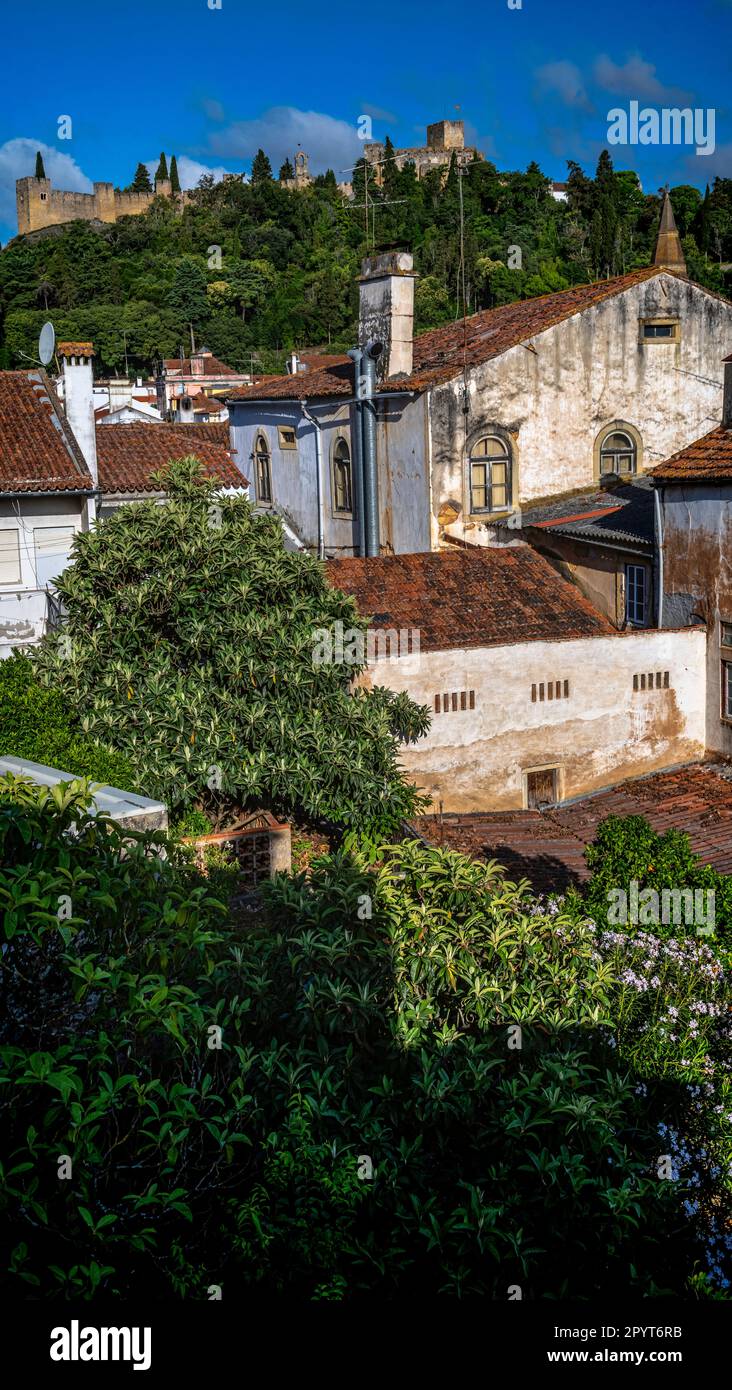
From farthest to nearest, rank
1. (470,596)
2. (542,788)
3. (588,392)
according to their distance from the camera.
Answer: (588,392) → (470,596) → (542,788)

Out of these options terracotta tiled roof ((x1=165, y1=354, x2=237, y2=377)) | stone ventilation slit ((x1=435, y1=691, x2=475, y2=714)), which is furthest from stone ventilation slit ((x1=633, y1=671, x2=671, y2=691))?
terracotta tiled roof ((x1=165, y1=354, x2=237, y2=377))

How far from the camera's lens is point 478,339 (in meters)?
23.9

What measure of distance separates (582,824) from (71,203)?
141m

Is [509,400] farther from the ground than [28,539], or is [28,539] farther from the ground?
[509,400]

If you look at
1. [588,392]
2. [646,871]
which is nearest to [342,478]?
[588,392]

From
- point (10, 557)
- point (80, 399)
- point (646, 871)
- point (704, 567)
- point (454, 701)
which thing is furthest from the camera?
point (80, 399)

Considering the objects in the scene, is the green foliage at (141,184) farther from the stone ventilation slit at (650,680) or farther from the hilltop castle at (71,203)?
the stone ventilation slit at (650,680)

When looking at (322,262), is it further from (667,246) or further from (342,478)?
(342,478)

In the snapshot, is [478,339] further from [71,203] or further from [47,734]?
[71,203]

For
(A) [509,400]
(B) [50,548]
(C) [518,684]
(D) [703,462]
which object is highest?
(A) [509,400]

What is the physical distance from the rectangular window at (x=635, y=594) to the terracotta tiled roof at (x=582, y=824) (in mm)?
2530

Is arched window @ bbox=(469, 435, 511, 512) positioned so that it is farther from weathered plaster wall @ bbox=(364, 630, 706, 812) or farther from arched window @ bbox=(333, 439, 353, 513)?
weathered plaster wall @ bbox=(364, 630, 706, 812)

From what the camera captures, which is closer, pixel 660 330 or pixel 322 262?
pixel 660 330

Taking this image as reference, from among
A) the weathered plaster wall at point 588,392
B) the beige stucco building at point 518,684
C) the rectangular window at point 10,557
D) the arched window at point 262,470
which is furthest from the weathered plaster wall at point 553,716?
the arched window at point 262,470
